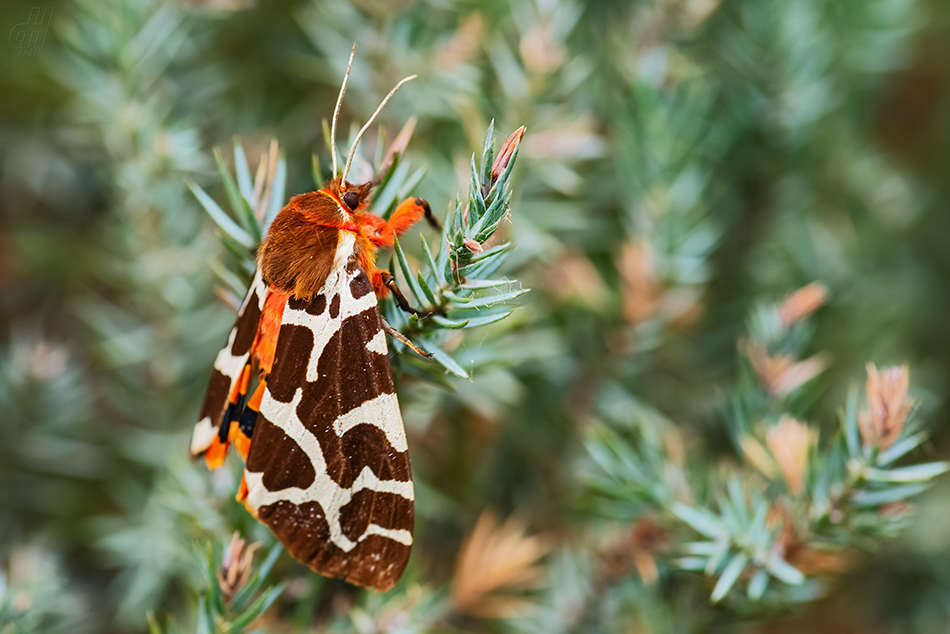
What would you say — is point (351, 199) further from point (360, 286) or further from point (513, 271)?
point (513, 271)

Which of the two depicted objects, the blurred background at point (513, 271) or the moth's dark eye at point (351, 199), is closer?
the moth's dark eye at point (351, 199)

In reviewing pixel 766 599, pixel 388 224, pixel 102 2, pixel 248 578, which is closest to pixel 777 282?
pixel 766 599

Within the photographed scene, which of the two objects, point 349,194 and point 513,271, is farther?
point 513,271

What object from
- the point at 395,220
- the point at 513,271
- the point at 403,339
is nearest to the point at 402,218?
the point at 395,220

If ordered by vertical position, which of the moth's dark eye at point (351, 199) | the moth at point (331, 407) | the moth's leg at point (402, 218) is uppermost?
the moth's dark eye at point (351, 199)

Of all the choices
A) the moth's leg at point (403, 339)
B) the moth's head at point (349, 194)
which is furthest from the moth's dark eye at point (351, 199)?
the moth's leg at point (403, 339)

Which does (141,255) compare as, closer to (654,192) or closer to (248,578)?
(248,578)

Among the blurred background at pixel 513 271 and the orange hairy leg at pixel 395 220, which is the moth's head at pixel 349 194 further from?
the blurred background at pixel 513 271
